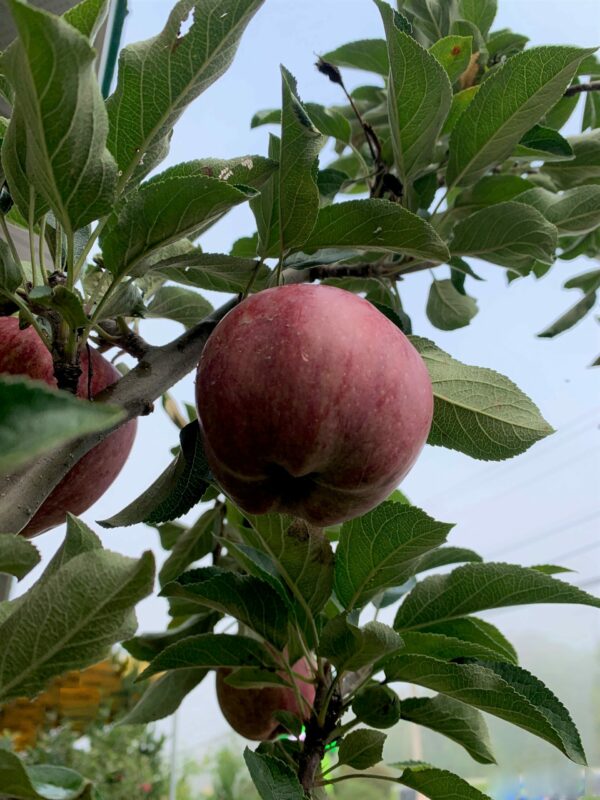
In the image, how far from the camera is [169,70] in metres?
0.43

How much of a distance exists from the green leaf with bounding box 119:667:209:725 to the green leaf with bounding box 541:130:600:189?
696 millimetres

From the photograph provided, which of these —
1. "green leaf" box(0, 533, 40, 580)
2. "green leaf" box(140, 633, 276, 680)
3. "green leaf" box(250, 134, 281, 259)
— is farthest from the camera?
"green leaf" box(140, 633, 276, 680)

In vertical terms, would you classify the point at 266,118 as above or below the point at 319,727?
above

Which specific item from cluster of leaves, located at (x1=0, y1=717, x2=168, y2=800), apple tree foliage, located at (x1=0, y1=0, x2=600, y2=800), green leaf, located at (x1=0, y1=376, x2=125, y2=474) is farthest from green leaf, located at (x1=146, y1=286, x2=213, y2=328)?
cluster of leaves, located at (x1=0, y1=717, x2=168, y2=800)

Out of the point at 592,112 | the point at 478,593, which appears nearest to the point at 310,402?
the point at 478,593

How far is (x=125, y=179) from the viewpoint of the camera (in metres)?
0.47

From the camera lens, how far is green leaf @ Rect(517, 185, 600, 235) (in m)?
0.73

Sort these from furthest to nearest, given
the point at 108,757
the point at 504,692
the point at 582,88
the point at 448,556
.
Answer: the point at 108,757, the point at 582,88, the point at 448,556, the point at 504,692

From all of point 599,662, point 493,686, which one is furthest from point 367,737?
point 599,662

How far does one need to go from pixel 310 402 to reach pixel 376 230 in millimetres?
159

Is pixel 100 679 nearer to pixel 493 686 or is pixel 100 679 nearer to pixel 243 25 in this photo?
pixel 493 686

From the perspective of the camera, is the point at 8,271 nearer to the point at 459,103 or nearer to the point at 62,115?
the point at 62,115

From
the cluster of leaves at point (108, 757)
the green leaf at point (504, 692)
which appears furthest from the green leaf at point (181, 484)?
the cluster of leaves at point (108, 757)

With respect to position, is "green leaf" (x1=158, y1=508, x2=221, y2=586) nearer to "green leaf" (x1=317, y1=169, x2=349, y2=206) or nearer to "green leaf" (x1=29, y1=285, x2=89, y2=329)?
"green leaf" (x1=317, y1=169, x2=349, y2=206)
